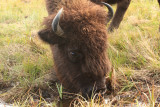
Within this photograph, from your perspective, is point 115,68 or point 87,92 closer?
point 87,92

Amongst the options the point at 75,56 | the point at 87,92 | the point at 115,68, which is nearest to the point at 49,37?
the point at 75,56

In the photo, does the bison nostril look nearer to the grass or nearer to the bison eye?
the grass

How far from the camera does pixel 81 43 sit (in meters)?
2.94

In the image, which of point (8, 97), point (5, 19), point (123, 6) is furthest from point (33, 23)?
point (8, 97)

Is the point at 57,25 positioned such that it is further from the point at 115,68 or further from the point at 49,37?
the point at 115,68

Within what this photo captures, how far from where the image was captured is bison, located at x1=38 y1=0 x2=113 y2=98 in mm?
2912

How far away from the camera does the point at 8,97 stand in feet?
12.0

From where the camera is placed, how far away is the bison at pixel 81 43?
9.55 ft

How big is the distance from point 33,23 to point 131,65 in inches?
209

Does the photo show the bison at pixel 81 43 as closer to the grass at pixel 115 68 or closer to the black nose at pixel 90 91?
the black nose at pixel 90 91

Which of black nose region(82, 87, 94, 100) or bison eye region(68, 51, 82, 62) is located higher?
bison eye region(68, 51, 82, 62)

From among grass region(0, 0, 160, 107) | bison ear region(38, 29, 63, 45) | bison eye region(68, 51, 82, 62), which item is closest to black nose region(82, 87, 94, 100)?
grass region(0, 0, 160, 107)

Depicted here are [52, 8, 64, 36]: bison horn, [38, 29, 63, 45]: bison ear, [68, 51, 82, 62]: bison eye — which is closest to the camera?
[52, 8, 64, 36]: bison horn

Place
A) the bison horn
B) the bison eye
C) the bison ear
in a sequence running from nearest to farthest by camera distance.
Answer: the bison horn → the bison eye → the bison ear
